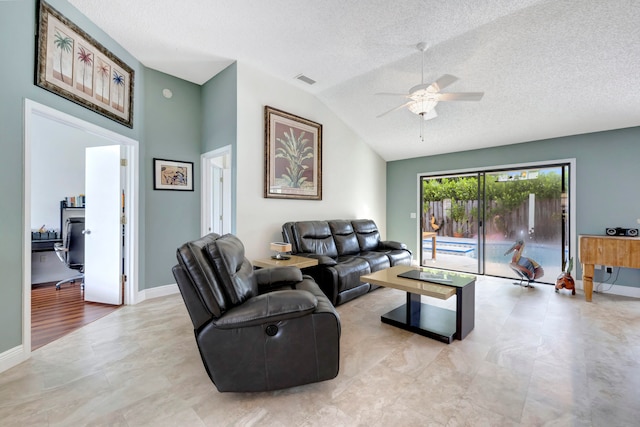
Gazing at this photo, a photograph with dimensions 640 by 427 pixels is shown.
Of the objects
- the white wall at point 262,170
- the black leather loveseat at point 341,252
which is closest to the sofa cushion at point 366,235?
the black leather loveseat at point 341,252

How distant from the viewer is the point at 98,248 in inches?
136

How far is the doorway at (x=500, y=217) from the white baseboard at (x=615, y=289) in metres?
0.46

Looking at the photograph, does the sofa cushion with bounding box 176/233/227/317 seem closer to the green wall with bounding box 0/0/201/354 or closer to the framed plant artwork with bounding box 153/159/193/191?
the green wall with bounding box 0/0/201/354

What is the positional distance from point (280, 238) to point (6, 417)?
286 centimetres

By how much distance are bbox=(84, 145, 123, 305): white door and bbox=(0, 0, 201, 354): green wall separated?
0.82 feet

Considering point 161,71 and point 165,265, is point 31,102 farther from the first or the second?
point 165,265

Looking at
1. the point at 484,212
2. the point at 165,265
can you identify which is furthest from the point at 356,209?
the point at 165,265

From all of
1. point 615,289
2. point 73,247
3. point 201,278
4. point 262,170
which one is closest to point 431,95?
point 262,170

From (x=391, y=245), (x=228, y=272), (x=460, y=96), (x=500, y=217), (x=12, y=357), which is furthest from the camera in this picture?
(x=500, y=217)

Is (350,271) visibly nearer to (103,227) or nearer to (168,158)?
(168,158)

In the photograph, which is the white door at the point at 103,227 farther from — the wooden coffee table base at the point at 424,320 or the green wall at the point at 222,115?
the wooden coffee table base at the point at 424,320

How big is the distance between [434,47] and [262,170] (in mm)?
2555

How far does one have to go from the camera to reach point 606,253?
3396mm

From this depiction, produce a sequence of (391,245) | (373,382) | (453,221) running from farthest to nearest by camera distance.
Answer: (453,221) → (391,245) → (373,382)
